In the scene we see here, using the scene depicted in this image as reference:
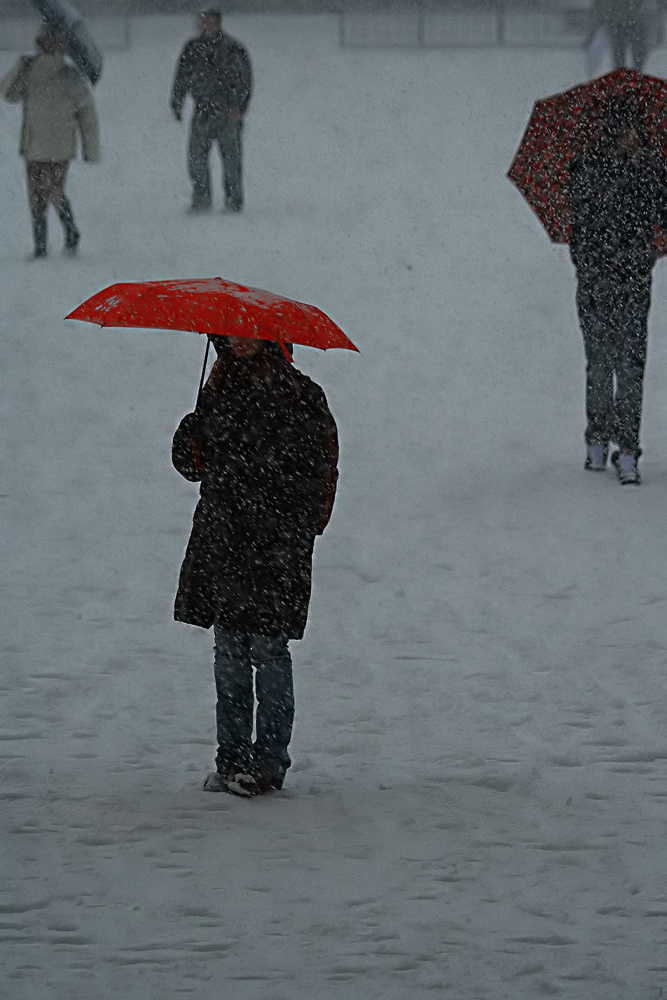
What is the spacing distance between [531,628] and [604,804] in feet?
5.43

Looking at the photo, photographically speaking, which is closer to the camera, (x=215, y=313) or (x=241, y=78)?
(x=215, y=313)

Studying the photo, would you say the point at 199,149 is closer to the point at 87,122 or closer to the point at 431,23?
the point at 87,122

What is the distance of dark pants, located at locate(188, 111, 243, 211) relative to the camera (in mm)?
13766

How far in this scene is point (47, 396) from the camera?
9.18 m

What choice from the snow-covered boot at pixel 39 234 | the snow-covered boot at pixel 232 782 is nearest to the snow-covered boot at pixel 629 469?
the snow-covered boot at pixel 232 782

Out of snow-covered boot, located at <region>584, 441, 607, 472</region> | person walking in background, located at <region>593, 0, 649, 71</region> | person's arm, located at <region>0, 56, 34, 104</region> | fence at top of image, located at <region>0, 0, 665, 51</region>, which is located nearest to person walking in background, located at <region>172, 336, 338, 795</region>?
snow-covered boot, located at <region>584, 441, 607, 472</region>

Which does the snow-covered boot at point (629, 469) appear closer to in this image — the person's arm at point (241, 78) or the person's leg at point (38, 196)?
the person's leg at point (38, 196)

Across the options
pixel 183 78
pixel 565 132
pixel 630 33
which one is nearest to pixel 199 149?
pixel 183 78

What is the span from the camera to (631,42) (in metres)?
21.9

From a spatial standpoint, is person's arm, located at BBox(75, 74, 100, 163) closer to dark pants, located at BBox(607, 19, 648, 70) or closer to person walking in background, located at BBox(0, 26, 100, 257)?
person walking in background, located at BBox(0, 26, 100, 257)

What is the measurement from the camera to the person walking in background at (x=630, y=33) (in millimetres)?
21750

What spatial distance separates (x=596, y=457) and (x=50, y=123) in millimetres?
6359

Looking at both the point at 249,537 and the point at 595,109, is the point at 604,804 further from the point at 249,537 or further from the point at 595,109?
the point at 595,109

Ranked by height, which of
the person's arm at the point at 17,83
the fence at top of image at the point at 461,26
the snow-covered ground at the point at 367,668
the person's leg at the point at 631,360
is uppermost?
the fence at top of image at the point at 461,26
